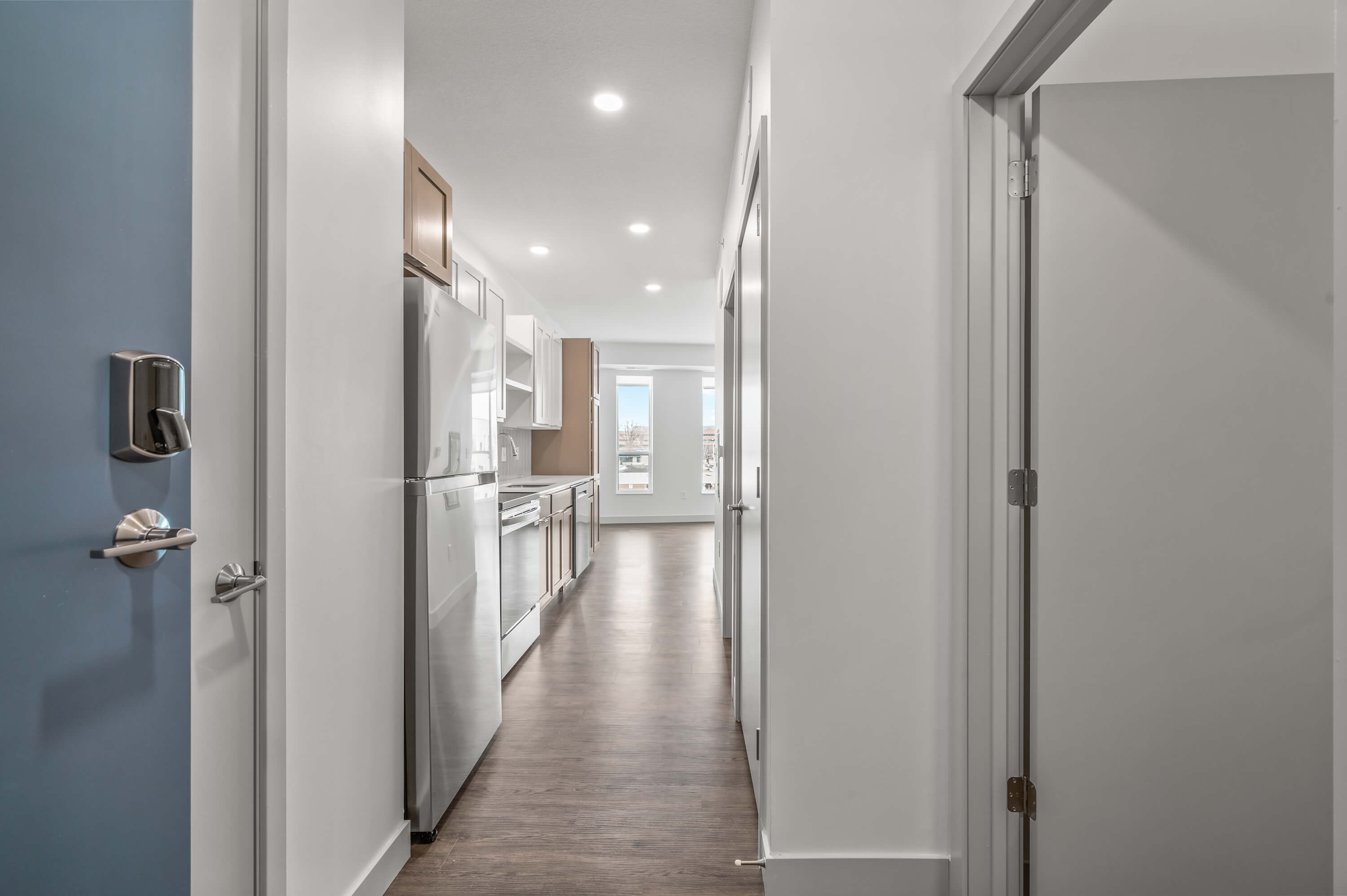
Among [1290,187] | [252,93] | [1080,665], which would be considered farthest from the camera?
[1080,665]

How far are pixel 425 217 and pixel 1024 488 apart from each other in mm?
2056

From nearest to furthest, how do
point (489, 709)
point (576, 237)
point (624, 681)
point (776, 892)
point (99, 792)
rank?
point (99, 792), point (776, 892), point (489, 709), point (624, 681), point (576, 237)

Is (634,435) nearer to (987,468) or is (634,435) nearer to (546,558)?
(546,558)

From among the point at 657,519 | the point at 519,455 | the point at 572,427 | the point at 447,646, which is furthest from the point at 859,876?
the point at 657,519

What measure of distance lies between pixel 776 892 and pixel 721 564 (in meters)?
2.71

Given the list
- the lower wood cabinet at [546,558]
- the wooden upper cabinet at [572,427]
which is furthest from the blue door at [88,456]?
the wooden upper cabinet at [572,427]

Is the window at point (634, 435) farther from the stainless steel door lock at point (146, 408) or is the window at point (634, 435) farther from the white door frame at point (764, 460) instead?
the stainless steel door lock at point (146, 408)

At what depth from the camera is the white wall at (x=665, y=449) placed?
1013 cm

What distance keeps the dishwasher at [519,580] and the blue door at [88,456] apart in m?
2.14

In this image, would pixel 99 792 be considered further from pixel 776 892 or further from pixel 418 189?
pixel 418 189

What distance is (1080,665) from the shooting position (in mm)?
1459

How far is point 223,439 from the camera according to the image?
111 cm

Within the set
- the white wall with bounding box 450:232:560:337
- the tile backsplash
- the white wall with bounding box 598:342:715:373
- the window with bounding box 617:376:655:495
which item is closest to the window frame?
the window with bounding box 617:376:655:495

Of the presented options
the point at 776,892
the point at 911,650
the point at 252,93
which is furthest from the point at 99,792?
the point at 911,650
